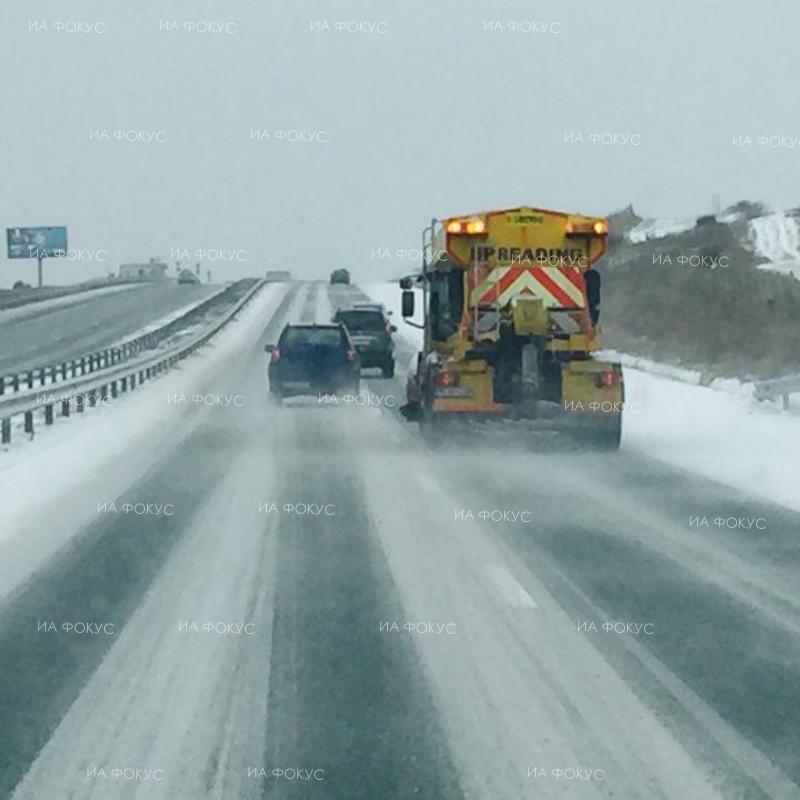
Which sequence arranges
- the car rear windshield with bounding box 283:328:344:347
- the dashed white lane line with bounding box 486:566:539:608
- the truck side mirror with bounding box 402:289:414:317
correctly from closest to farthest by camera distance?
the dashed white lane line with bounding box 486:566:539:608 → the truck side mirror with bounding box 402:289:414:317 → the car rear windshield with bounding box 283:328:344:347

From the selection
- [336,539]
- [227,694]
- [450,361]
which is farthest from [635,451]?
[227,694]

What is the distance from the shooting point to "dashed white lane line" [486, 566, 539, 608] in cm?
993

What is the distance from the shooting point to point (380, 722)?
7105 millimetres

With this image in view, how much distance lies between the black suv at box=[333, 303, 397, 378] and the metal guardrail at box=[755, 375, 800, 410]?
15.6 metres

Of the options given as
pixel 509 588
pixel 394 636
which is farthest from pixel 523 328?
pixel 394 636

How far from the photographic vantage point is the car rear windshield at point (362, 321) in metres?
39.7

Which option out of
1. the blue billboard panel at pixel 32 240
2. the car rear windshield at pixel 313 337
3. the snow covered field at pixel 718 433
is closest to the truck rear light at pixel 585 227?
the snow covered field at pixel 718 433

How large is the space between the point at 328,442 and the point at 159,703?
1502 centimetres

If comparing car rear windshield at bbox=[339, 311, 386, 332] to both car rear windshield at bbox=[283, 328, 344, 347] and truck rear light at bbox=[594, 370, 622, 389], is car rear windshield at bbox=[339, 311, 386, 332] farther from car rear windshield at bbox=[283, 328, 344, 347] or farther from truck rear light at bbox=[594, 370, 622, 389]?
truck rear light at bbox=[594, 370, 622, 389]

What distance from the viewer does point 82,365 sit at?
33.2 meters

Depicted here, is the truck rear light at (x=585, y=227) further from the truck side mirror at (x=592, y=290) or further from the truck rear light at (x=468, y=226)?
the truck rear light at (x=468, y=226)

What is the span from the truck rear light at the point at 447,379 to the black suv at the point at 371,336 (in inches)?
731

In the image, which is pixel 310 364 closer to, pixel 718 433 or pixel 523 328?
pixel 718 433

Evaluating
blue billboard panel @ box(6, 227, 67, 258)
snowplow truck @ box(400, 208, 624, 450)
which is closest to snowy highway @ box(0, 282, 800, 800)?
snowplow truck @ box(400, 208, 624, 450)
